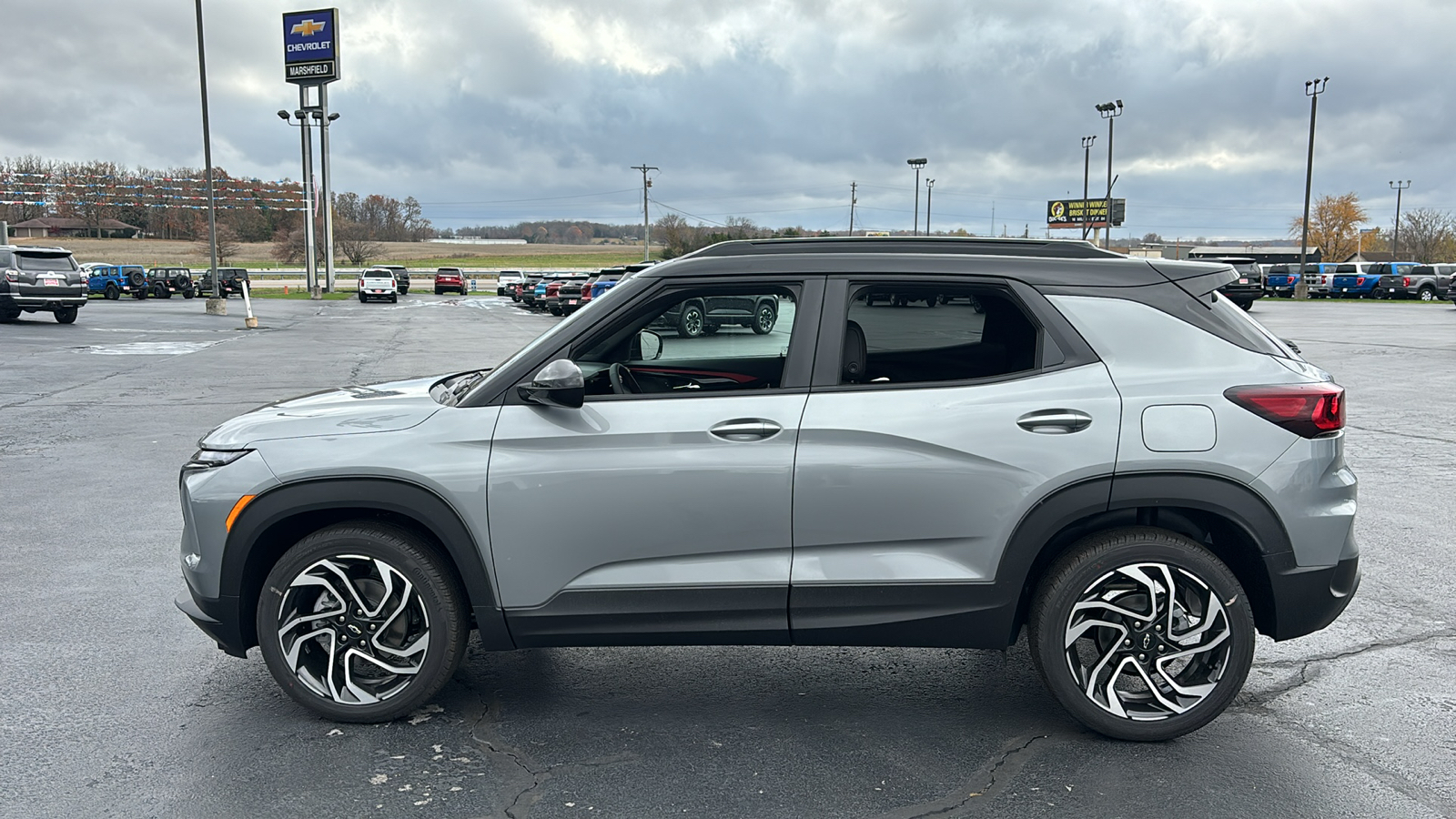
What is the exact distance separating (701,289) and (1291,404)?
6.80 feet

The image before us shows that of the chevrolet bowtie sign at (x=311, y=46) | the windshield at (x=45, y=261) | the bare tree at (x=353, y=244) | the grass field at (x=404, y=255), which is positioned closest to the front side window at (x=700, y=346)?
the windshield at (x=45, y=261)

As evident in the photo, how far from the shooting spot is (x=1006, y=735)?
3.83m

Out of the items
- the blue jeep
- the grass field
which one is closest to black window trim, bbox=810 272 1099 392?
the blue jeep

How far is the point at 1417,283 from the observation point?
48.3 metres

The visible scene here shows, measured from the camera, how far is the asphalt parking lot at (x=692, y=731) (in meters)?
3.35

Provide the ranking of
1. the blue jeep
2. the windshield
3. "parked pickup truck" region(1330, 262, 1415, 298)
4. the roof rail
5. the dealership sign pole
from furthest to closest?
the dealership sign pole, "parked pickup truck" region(1330, 262, 1415, 298), the blue jeep, the windshield, the roof rail

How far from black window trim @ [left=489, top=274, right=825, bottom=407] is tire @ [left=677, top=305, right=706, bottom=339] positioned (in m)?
0.35

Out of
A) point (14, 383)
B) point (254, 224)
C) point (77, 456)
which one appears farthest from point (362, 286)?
point (254, 224)

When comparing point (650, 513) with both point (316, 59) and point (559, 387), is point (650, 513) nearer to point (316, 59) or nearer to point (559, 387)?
point (559, 387)

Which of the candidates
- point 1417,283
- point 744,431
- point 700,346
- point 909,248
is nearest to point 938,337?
point 909,248

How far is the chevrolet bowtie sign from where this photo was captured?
56.9 metres

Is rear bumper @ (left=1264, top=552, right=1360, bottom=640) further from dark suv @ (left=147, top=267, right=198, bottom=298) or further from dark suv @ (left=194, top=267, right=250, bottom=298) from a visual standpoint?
dark suv @ (left=147, top=267, right=198, bottom=298)

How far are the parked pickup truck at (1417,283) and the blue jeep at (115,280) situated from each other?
5817cm

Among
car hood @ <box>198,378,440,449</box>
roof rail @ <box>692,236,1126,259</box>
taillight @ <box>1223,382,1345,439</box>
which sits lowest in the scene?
car hood @ <box>198,378,440,449</box>
